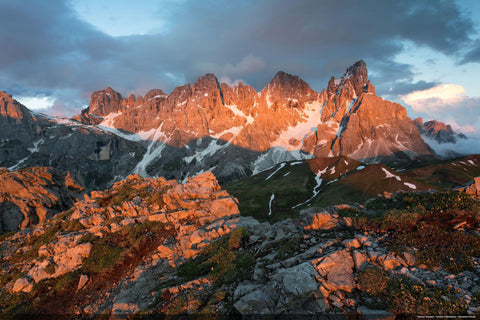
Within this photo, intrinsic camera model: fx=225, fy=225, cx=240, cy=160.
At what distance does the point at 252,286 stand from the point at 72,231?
842 inches

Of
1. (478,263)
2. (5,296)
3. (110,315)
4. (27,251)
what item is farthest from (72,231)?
(478,263)

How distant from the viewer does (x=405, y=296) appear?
7871mm

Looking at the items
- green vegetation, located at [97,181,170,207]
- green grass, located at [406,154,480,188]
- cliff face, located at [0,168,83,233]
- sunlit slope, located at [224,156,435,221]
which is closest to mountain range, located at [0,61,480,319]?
green vegetation, located at [97,181,170,207]

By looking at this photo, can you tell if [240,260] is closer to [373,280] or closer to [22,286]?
[373,280]

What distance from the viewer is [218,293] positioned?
10.3 meters

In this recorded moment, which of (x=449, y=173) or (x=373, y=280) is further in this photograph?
(x=449, y=173)

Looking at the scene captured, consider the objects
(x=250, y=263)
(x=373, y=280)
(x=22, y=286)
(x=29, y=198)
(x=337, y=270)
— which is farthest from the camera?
(x=29, y=198)

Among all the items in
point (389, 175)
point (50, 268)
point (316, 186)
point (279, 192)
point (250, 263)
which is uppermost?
point (250, 263)

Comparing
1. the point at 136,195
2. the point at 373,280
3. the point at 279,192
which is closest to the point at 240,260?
the point at 373,280

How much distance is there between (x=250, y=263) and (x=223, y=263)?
5.52ft

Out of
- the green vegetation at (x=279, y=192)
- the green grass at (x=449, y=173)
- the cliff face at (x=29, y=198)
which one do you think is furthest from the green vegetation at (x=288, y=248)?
the green grass at (x=449, y=173)

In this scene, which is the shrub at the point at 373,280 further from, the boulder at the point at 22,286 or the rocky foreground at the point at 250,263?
the boulder at the point at 22,286

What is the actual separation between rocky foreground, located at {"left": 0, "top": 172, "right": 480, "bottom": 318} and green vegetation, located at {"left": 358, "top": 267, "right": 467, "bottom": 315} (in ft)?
0.12

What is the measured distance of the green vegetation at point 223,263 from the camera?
11.9m
